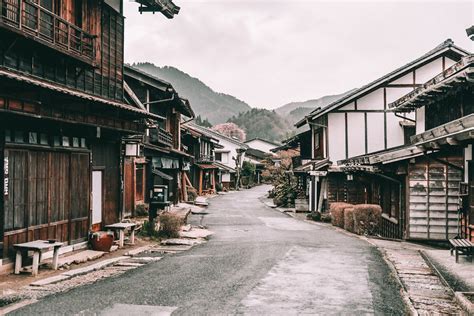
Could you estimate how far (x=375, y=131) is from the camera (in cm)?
2731

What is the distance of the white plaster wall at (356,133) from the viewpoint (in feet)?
90.2

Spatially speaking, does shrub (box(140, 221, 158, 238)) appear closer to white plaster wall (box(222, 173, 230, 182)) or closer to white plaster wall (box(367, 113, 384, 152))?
white plaster wall (box(367, 113, 384, 152))

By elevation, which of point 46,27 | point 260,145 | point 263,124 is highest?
point 263,124

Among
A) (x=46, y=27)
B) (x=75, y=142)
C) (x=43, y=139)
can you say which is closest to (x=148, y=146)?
(x=75, y=142)

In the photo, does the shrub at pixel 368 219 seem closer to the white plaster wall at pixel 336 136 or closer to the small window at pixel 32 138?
the white plaster wall at pixel 336 136

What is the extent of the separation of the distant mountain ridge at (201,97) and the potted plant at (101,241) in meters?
147

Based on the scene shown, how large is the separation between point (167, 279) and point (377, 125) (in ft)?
65.3

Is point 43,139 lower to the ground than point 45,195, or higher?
higher

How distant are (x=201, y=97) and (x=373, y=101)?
151m

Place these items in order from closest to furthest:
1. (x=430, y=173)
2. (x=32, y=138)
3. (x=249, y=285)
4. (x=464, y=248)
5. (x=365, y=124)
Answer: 1. (x=249, y=285)
2. (x=32, y=138)
3. (x=464, y=248)
4. (x=430, y=173)
5. (x=365, y=124)

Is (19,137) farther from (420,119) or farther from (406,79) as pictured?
(406,79)

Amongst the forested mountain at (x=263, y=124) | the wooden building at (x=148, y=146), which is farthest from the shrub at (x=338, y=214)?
the forested mountain at (x=263, y=124)

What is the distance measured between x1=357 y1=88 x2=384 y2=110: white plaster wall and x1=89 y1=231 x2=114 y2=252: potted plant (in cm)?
1809

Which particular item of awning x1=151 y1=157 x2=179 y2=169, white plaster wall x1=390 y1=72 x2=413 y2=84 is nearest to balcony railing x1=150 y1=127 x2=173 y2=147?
awning x1=151 y1=157 x2=179 y2=169
